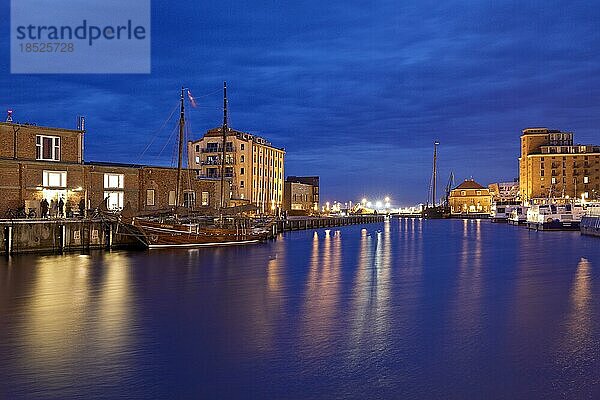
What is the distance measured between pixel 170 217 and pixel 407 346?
4563 cm

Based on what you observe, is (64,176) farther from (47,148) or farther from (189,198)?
(189,198)

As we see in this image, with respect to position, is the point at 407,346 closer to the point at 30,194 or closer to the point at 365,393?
the point at 365,393

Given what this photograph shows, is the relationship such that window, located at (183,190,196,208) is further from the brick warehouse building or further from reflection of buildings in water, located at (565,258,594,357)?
reflection of buildings in water, located at (565,258,594,357)

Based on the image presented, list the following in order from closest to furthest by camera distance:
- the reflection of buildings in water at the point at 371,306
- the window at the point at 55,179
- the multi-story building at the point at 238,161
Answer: the reflection of buildings in water at the point at 371,306 < the window at the point at 55,179 < the multi-story building at the point at 238,161

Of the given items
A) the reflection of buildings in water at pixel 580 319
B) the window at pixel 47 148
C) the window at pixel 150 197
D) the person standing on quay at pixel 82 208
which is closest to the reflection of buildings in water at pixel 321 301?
the reflection of buildings in water at pixel 580 319

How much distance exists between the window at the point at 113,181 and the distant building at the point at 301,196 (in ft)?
235

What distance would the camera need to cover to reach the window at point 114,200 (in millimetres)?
59594

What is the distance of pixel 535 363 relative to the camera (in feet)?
57.0

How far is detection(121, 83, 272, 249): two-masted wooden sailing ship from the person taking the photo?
56.3 m

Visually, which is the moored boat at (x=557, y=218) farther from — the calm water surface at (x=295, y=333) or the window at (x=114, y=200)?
the window at (x=114, y=200)

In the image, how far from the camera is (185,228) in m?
59.7

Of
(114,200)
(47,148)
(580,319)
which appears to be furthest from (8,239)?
(580,319)

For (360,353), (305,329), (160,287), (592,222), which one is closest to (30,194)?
(160,287)

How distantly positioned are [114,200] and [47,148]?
8837 mm
